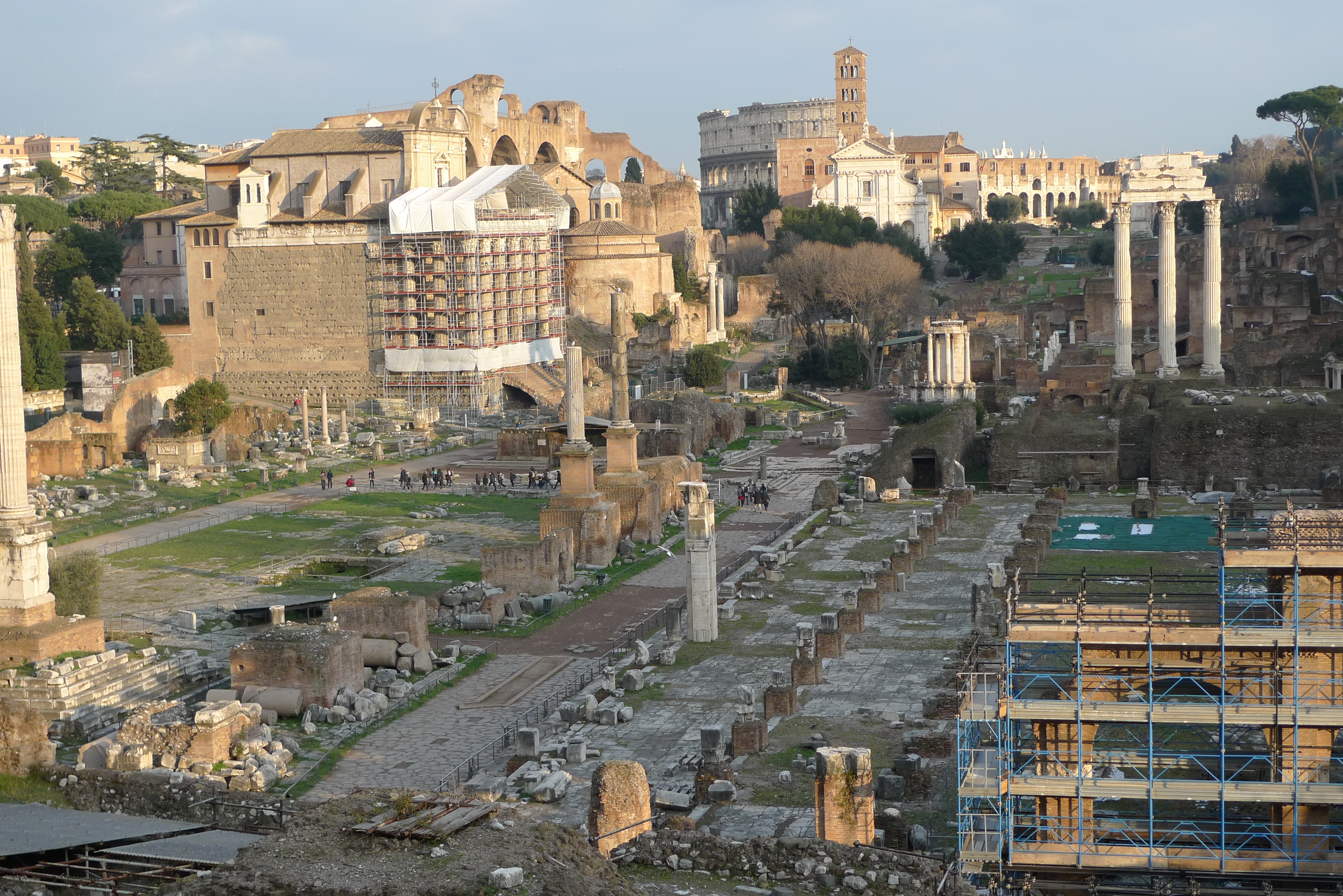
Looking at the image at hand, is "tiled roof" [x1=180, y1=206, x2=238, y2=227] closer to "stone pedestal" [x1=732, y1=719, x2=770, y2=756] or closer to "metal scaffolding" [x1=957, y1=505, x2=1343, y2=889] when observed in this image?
"stone pedestal" [x1=732, y1=719, x2=770, y2=756]

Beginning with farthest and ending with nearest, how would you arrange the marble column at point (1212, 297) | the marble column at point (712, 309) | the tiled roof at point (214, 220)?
the marble column at point (712, 309) < the tiled roof at point (214, 220) < the marble column at point (1212, 297)

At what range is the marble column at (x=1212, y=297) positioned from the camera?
40688 mm

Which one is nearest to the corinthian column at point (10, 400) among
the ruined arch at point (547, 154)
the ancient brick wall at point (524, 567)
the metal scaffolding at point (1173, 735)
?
the ancient brick wall at point (524, 567)

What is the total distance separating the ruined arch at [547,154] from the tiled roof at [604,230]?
47.1 feet

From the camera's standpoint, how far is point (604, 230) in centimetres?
6762

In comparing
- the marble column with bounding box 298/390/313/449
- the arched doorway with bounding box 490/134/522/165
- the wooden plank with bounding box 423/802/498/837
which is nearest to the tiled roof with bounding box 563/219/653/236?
the arched doorway with bounding box 490/134/522/165

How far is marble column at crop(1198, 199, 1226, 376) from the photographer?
40.7 metres

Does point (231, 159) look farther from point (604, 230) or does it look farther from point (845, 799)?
point (845, 799)

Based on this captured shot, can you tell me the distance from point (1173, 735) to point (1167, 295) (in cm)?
2753

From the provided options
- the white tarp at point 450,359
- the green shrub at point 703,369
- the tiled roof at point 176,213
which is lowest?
the green shrub at point 703,369

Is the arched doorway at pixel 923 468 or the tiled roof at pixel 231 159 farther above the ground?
the tiled roof at pixel 231 159

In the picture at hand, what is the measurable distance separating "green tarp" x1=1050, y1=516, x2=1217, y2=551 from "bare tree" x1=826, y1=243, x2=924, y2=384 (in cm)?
3080

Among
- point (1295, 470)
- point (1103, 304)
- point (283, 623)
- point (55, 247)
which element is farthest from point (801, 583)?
point (55, 247)

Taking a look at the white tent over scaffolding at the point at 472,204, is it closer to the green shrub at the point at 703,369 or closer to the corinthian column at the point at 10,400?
the green shrub at the point at 703,369
